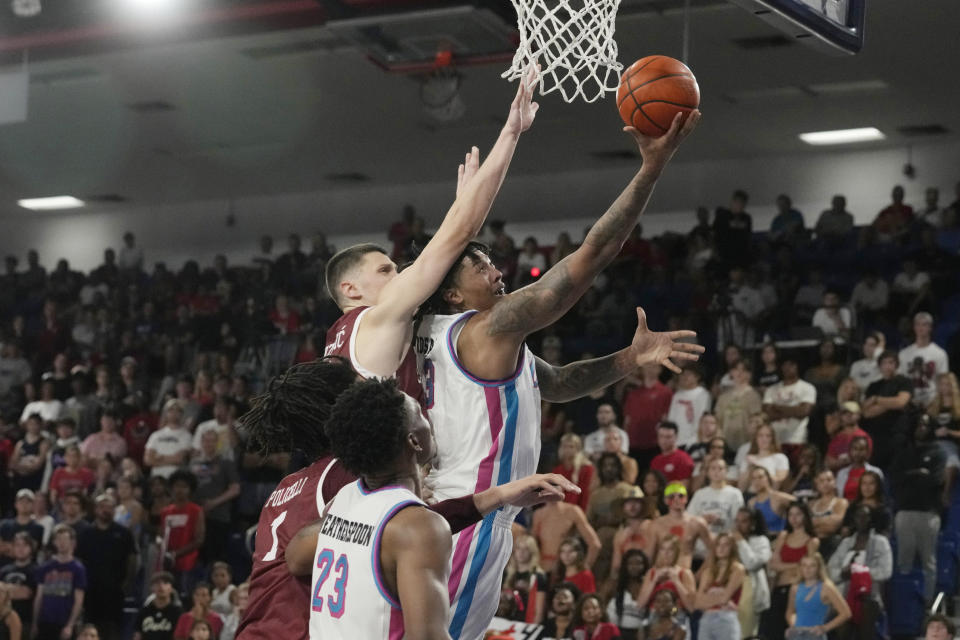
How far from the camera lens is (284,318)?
16.6 meters

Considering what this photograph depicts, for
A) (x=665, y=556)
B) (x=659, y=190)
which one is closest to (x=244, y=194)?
(x=659, y=190)

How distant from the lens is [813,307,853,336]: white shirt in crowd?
13.5m

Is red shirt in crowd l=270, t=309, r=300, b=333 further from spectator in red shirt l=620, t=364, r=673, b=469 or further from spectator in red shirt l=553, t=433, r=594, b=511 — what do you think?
spectator in red shirt l=553, t=433, r=594, b=511

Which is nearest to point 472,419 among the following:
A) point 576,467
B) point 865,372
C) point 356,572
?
point 356,572

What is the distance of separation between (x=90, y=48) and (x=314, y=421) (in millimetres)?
9635

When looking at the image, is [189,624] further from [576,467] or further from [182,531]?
[576,467]

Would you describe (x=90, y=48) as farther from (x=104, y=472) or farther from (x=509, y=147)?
(x=509, y=147)

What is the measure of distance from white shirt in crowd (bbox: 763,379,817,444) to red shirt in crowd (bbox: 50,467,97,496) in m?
6.89

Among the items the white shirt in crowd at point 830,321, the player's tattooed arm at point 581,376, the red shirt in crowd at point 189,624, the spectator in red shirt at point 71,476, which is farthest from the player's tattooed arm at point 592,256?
the spectator in red shirt at point 71,476

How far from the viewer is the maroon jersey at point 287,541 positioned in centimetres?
391

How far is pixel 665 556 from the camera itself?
10.1 meters

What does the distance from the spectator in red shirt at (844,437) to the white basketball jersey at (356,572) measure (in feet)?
26.4

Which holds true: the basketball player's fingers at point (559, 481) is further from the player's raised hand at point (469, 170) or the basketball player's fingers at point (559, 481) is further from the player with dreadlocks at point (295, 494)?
the player's raised hand at point (469, 170)

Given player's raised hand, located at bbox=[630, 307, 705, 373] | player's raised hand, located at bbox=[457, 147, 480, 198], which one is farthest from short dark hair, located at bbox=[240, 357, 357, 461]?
player's raised hand, located at bbox=[630, 307, 705, 373]
